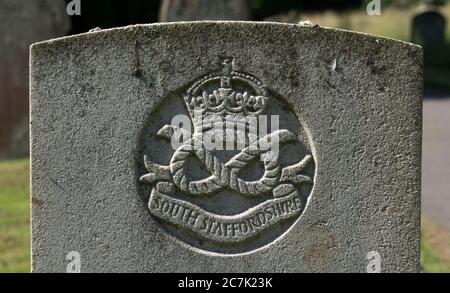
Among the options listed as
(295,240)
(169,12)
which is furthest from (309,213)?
(169,12)

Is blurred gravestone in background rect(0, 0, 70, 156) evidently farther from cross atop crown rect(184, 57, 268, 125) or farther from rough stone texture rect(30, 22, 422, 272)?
cross atop crown rect(184, 57, 268, 125)

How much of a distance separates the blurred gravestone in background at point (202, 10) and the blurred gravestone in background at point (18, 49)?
4.16 ft

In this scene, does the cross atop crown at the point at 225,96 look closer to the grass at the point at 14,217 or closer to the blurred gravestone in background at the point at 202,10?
the grass at the point at 14,217

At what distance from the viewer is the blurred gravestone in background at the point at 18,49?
40.0ft

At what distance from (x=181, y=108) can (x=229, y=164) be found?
0.31 meters

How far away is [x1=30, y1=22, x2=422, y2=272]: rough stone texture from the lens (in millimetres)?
4582

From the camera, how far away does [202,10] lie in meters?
11.7

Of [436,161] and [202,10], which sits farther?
[436,161]

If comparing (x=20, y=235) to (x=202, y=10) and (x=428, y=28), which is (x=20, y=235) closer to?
(x=202, y=10)

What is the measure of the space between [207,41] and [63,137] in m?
0.72

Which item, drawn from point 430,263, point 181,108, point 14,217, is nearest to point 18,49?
point 14,217

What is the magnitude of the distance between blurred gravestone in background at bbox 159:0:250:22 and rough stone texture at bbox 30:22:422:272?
23.3ft

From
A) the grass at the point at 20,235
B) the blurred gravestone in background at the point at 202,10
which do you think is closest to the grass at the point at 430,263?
the grass at the point at 20,235
